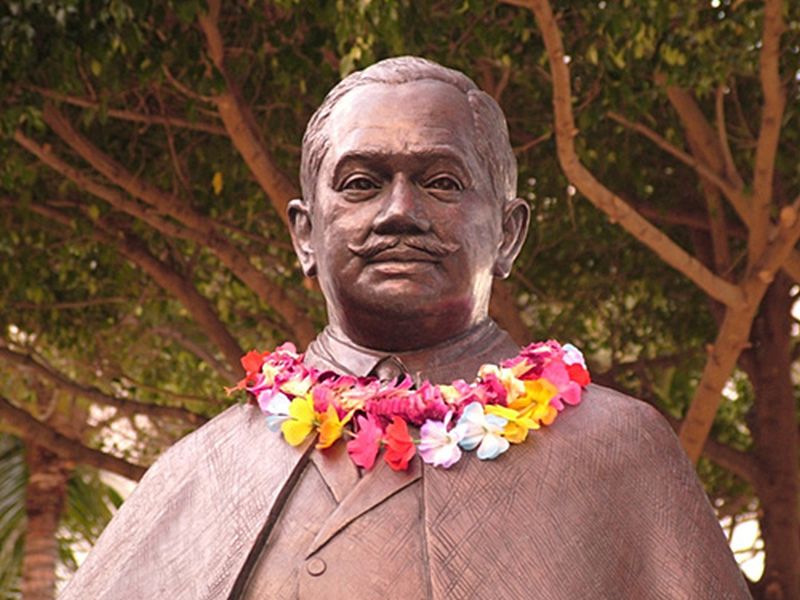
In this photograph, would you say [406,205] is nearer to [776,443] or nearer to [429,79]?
[429,79]

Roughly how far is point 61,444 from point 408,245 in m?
6.77

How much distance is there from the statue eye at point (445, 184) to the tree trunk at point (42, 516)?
7499 millimetres

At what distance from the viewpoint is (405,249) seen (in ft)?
12.8

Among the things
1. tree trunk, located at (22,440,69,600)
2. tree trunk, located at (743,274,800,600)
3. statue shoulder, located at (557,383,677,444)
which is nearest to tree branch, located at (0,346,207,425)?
tree trunk, located at (22,440,69,600)

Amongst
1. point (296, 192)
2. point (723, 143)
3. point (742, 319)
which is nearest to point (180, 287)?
point (296, 192)

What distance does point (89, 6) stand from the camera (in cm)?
809

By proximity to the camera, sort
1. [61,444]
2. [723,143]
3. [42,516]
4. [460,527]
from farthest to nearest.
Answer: [42,516]
[61,444]
[723,143]
[460,527]

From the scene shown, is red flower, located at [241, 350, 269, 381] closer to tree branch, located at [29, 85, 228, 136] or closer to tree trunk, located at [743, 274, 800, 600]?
tree branch, located at [29, 85, 228, 136]

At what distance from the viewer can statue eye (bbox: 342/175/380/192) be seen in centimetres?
400

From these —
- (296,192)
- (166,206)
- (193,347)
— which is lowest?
(193,347)

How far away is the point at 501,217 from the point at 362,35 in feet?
11.6

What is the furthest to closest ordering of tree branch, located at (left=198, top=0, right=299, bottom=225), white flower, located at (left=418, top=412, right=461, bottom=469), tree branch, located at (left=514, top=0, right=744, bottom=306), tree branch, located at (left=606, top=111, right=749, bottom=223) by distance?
tree branch, located at (left=606, top=111, right=749, bottom=223), tree branch, located at (left=198, top=0, right=299, bottom=225), tree branch, located at (left=514, top=0, right=744, bottom=306), white flower, located at (left=418, top=412, right=461, bottom=469)

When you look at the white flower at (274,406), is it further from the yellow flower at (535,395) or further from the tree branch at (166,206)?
the tree branch at (166,206)

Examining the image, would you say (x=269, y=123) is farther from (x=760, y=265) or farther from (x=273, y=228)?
(x=760, y=265)
